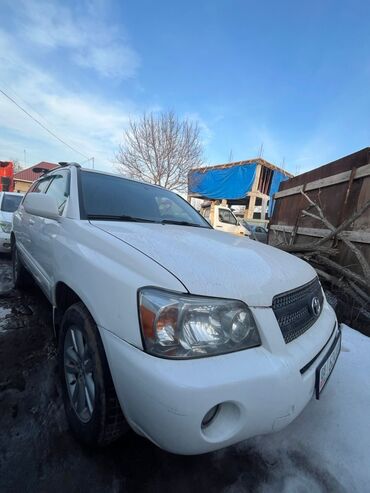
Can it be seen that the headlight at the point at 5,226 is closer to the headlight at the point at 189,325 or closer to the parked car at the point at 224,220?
the headlight at the point at 189,325

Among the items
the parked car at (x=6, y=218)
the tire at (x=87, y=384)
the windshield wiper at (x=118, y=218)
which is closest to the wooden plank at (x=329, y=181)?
the windshield wiper at (x=118, y=218)

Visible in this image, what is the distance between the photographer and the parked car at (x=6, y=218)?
19.2 feet

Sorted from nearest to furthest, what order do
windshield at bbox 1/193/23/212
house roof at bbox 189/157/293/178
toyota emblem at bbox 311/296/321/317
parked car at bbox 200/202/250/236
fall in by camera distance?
toyota emblem at bbox 311/296/321/317 → windshield at bbox 1/193/23/212 → parked car at bbox 200/202/250/236 → house roof at bbox 189/157/293/178

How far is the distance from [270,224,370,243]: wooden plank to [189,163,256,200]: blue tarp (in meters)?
10.5

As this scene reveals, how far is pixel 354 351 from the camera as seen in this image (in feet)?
8.61

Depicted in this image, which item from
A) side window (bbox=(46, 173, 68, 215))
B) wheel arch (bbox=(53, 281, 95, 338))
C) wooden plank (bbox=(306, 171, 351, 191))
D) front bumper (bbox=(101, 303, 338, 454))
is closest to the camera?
front bumper (bbox=(101, 303, 338, 454))

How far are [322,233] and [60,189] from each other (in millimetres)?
4601

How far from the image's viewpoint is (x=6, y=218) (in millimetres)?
5961

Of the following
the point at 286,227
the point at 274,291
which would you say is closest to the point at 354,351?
the point at 274,291

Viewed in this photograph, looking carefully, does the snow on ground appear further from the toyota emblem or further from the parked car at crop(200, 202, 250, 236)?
the parked car at crop(200, 202, 250, 236)

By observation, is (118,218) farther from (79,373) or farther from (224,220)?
(224,220)

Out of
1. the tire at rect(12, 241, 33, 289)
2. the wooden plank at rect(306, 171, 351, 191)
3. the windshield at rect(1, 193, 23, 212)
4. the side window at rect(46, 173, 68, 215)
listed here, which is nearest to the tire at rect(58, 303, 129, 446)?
the side window at rect(46, 173, 68, 215)

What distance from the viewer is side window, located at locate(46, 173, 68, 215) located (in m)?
2.29

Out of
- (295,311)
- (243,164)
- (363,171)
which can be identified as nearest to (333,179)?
(363,171)
